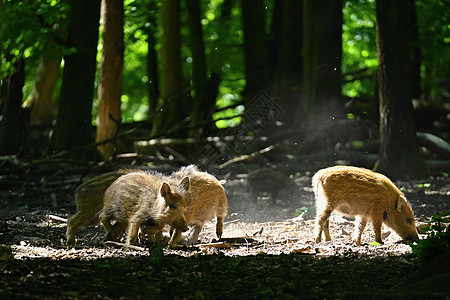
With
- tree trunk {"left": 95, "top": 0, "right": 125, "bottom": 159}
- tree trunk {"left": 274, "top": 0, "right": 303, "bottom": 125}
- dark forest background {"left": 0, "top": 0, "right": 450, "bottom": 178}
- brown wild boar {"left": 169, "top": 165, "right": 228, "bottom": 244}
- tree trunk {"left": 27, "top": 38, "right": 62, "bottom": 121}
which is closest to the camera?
brown wild boar {"left": 169, "top": 165, "right": 228, "bottom": 244}

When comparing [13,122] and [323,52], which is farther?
[323,52]

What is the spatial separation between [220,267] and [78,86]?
26.5 feet

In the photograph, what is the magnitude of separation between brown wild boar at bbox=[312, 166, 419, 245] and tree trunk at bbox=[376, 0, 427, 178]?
198 inches

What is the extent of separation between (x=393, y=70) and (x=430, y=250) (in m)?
7.86

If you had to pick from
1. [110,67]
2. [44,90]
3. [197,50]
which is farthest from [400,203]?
[44,90]

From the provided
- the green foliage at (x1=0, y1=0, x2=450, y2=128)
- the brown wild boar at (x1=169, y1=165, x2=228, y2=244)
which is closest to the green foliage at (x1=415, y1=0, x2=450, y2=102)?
the green foliage at (x1=0, y1=0, x2=450, y2=128)

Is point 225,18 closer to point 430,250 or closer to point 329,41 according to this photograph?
point 329,41

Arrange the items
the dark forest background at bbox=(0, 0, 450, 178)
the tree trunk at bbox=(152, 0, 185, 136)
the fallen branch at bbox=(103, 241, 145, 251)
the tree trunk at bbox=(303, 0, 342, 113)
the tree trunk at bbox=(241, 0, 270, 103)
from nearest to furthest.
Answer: the fallen branch at bbox=(103, 241, 145, 251)
the dark forest background at bbox=(0, 0, 450, 178)
the tree trunk at bbox=(303, 0, 342, 113)
the tree trunk at bbox=(152, 0, 185, 136)
the tree trunk at bbox=(241, 0, 270, 103)

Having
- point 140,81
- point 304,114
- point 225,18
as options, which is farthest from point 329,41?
point 140,81

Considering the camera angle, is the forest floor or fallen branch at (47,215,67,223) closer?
the forest floor

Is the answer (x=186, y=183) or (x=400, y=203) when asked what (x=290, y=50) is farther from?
(x=186, y=183)

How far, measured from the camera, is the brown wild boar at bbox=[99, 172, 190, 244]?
23.2ft

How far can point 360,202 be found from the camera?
725 centimetres

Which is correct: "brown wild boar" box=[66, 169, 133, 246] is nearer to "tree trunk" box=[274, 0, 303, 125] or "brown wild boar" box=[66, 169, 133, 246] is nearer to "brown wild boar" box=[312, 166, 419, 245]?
"brown wild boar" box=[312, 166, 419, 245]
